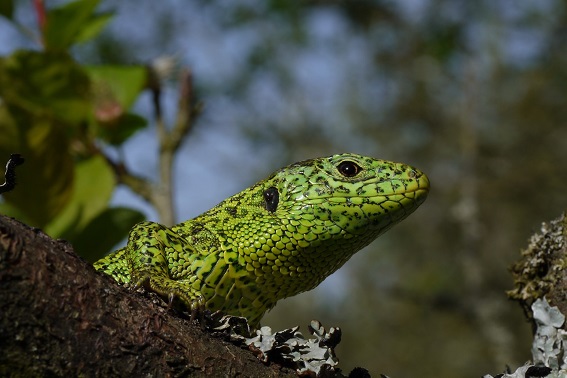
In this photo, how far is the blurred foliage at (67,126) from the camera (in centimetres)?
331

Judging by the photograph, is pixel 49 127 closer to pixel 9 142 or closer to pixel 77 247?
pixel 9 142

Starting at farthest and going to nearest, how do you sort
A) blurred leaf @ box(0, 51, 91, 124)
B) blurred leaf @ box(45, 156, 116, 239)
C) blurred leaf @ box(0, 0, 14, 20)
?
blurred leaf @ box(0, 0, 14, 20), blurred leaf @ box(0, 51, 91, 124), blurred leaf @ box(45, 156, 116, 239)

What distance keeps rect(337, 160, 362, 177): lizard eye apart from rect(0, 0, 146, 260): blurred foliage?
0.93 meters

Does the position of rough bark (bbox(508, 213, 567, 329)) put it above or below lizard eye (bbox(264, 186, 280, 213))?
below

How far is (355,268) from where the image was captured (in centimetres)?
2734

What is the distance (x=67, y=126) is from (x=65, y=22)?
53cm

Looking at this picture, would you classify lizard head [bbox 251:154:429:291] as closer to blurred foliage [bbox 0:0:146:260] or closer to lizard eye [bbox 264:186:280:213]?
lizard eye [bbox 264:186:280:213]

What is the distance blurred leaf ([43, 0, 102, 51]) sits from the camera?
3.84 meters

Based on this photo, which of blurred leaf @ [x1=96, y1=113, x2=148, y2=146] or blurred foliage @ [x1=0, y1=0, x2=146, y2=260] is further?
blurred leaf @ [x1=96, y1=113, x2=148, y2=146]

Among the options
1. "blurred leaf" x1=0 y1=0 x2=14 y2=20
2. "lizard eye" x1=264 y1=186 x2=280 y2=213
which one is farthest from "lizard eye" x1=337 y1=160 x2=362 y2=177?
"blurred leaf" x1=0 y1=0 x2=14 y2=20

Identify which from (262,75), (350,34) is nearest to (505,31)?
(350,34)

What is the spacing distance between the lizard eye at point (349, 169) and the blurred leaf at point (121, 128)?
1.21 m

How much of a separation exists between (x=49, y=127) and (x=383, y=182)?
1472mm

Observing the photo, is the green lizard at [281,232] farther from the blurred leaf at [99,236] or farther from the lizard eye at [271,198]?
the blurred leaf at [99,236]
